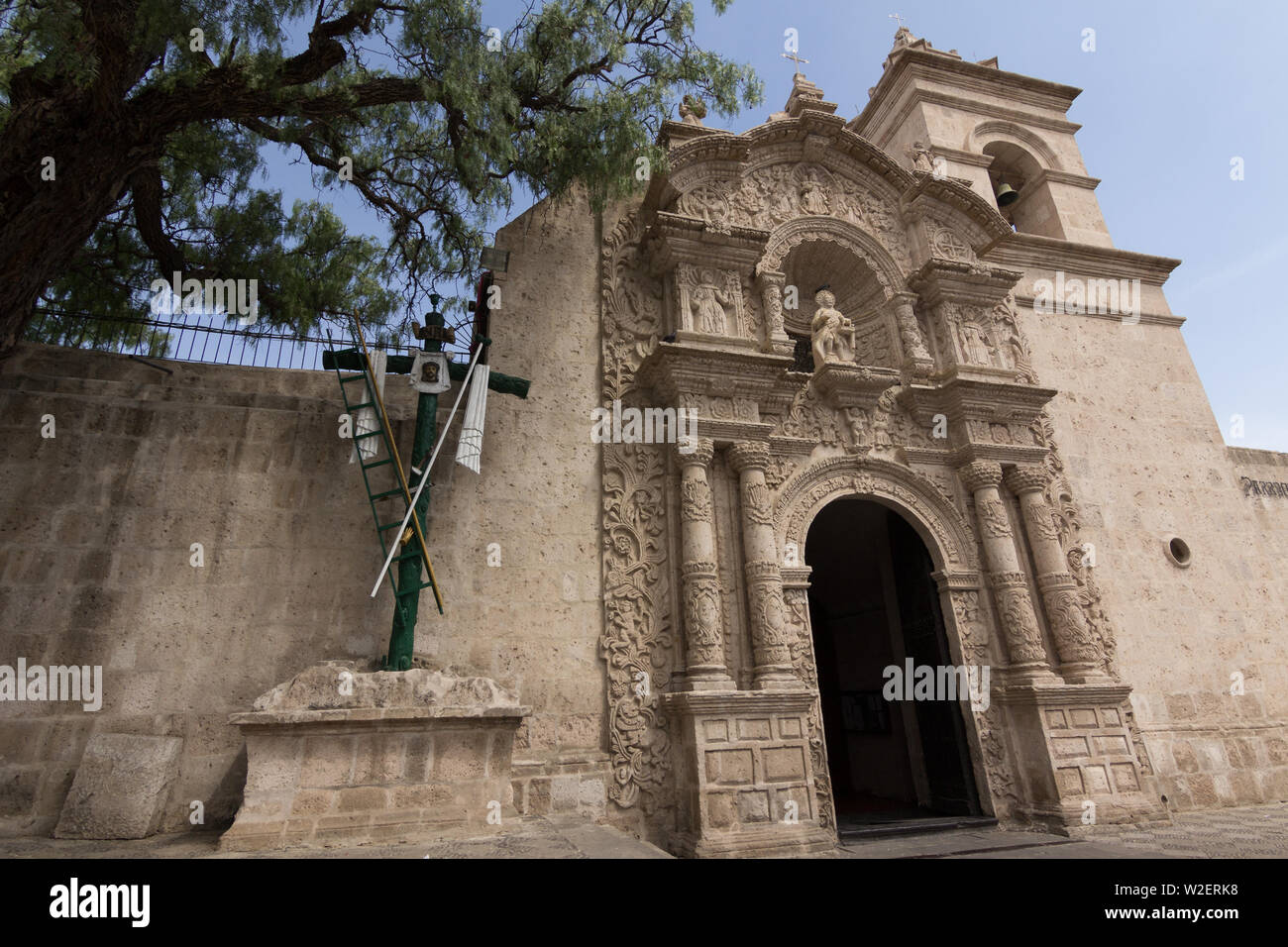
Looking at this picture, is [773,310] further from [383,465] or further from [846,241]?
[383,465]

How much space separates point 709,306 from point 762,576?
3.14m

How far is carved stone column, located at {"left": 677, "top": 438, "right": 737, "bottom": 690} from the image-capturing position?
21.0 ft

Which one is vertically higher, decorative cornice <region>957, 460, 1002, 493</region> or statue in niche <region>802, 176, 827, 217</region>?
statue in niche <region>802, 176, 827, 217</region>

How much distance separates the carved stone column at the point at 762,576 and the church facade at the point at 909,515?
31 millimetres

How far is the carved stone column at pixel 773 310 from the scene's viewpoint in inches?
322

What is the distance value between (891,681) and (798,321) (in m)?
4.95

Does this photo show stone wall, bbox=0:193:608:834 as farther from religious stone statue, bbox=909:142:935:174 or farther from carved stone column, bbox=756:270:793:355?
religious stone statue, bbox=909:142:935:174

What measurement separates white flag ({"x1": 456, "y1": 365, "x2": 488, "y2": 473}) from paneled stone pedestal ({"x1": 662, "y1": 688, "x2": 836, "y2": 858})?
2787mm

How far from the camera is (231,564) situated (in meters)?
5.93

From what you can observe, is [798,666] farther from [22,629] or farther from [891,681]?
[22,629]

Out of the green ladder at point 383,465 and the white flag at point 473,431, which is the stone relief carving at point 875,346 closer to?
the white flag at point 473,431

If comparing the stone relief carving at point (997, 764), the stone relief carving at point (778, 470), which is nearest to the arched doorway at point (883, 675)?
the stone relief carving at point (997, 764)

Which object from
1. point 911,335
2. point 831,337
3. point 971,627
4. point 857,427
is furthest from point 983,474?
point 831,337

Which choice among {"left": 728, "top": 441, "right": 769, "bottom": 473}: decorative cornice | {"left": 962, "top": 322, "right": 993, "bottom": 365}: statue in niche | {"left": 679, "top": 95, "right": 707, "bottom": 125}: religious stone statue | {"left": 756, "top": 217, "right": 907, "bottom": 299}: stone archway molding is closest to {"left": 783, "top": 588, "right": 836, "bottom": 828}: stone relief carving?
{"left": 728, "top": 441, "right": 769, "bottom": 473}: decorative cornice
